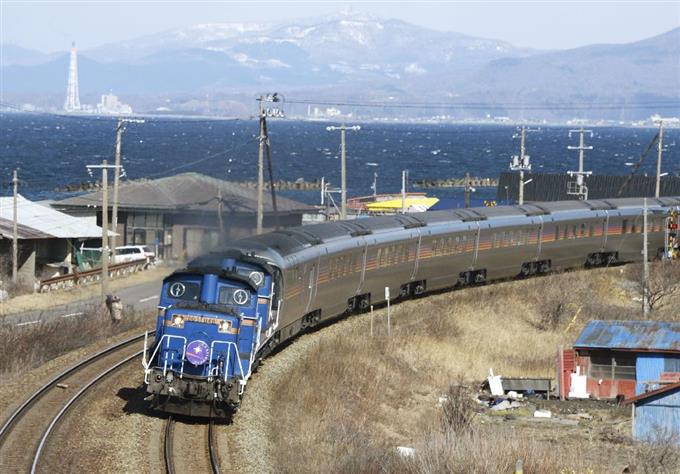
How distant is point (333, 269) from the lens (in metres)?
35.9

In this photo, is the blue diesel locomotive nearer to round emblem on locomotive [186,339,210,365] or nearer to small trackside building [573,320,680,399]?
round emblem on locomotive [186,339,210,365]

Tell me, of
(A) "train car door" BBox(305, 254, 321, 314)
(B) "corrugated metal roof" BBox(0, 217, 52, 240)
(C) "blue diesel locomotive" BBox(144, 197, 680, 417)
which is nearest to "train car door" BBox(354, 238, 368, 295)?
(C) "blue diesel locomotive" BBox(144, 197, 680, 417)

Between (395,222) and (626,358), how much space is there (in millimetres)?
9512

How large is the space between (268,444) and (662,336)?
1866cm

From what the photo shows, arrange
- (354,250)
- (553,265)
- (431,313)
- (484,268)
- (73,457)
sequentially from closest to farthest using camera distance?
(73,457), (354,250), (431,313), (484,268), (553,265)

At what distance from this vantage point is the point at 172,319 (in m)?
25.0

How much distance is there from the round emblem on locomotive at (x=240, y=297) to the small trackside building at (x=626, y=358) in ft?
55.0

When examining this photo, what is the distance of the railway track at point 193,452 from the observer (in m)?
22.2

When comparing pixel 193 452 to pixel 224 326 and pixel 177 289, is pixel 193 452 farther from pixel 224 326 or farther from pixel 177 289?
pixel 177 289

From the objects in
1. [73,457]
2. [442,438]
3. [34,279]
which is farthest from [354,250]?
[34,279]

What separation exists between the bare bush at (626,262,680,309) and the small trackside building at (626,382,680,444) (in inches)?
698

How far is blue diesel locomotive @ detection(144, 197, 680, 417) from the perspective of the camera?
24.8 metres

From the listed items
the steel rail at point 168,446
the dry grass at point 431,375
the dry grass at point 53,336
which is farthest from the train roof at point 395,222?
the dry grass at point 53,336

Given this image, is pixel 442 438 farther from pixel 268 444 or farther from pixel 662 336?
pixel 662 336
